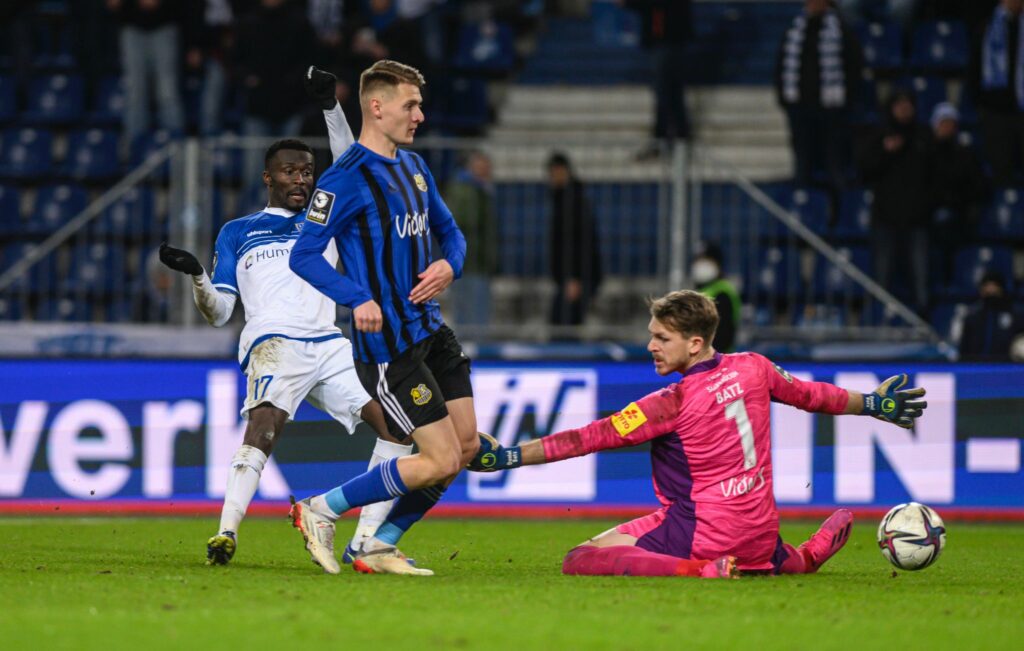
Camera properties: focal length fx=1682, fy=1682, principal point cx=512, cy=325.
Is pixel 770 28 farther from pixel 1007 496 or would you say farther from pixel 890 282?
pixel 1007 496

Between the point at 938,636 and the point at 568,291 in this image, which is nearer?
the point at 938,636

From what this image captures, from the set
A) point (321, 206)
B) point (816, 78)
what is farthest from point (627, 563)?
point (816, 78)

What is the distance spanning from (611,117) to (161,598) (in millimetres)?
12557

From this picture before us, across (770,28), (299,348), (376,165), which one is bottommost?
(299,348)

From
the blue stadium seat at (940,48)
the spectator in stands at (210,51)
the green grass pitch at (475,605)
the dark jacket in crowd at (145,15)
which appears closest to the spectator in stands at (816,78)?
the blue stadium seat at (940,48)

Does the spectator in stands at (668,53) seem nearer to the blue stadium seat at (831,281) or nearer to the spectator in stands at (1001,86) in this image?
the blue stadium seat at (831,281)

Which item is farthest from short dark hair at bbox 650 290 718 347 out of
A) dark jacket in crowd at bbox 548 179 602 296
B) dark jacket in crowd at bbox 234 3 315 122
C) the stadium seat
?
dark jacket in crowd at bbox 234 3 315 122

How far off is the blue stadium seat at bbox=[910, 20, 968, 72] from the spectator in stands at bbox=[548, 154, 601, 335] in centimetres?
512

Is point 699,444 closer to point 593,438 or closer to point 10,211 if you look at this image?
point 593,438

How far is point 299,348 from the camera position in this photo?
8922 millimetres

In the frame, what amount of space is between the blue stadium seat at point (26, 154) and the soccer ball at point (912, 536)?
11860 millimetres

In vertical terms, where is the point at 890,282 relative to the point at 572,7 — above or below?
below

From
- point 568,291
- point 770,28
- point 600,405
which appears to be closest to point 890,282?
point 568,291

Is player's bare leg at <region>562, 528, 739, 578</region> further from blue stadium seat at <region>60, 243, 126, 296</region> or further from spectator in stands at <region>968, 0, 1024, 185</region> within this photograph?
spectator in stands at <region>968, 0, 1024, 185</region>
